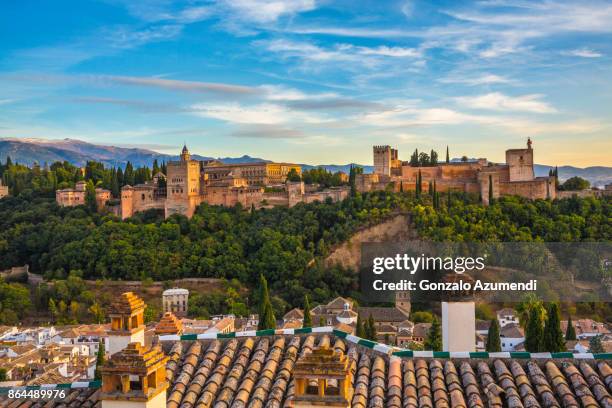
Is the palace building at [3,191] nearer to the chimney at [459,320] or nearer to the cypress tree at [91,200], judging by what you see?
the cypress tree at [91,200]

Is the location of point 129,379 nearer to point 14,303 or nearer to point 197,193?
point 14,303

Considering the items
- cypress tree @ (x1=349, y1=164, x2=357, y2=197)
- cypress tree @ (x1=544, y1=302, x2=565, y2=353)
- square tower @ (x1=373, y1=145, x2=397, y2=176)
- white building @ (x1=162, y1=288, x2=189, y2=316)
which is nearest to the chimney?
cypress tree @ (x1=544, y1=302, x2=565, y2=353)

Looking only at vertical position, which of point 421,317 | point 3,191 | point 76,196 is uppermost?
point 3,191

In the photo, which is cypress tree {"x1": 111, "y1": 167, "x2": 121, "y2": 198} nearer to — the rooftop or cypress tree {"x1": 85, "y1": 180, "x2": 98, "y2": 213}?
cypress tree {"x1": 85, "y1": 180, "x2": 98, "y2": 213}

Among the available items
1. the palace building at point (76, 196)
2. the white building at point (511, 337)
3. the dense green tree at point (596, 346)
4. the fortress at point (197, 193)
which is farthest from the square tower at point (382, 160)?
A: the dense green tree at point (596, 346)

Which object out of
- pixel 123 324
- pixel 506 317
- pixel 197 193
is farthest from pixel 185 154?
pixel 123 324
